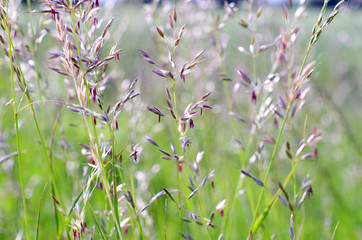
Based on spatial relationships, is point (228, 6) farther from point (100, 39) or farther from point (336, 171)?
point (336, 171)

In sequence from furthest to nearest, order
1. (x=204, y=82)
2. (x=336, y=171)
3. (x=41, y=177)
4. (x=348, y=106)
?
(x=348, y=106), (x=336, y=171), (x=41, y=177), (x=204, y=82)

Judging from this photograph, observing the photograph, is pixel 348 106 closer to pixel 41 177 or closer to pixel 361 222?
pixel 361 222

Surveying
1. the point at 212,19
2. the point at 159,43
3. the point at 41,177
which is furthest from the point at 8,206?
the point at 212,19

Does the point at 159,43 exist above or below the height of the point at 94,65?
below

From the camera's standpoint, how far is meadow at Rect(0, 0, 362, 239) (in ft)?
3.52

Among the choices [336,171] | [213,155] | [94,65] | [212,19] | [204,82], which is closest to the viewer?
[94,65]

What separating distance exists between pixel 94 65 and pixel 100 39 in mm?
103

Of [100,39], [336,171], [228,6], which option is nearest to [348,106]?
[336,171]

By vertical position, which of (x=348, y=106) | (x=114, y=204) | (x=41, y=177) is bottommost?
(x=348, y=106)

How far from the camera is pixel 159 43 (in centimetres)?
217

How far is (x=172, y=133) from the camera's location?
313 centimetres

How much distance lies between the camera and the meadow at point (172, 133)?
1.07 meters

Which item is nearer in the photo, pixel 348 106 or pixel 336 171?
pixel 336 171

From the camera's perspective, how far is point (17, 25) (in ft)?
5.22
